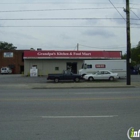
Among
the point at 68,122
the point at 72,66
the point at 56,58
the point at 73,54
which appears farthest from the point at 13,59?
the point at 68,122

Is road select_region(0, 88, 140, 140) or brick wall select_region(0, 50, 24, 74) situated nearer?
road select_region(0, 88, 140, 140)

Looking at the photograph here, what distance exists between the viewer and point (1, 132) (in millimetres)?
6500

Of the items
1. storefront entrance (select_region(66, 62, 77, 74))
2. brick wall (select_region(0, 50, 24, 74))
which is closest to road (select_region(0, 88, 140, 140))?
storefront entrance (select_region(66, 62, 77, 74))

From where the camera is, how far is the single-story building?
45.6 m

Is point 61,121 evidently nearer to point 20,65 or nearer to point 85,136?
point 85,136

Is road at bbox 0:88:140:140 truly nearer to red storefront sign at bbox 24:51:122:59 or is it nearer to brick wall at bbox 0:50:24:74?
red storefront sign at bbox 24:51:122:59

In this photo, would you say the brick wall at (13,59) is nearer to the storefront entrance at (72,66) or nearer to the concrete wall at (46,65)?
the concrete wall at (46,65)

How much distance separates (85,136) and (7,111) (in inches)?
174

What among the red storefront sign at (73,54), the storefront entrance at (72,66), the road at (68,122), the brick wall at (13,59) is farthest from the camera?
the brick wall at (13,59)

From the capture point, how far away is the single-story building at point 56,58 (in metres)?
45.6

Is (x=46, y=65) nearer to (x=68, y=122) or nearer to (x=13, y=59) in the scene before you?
(x=13, y=59)

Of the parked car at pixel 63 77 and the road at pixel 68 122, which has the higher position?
the parked car at pixel 63 77

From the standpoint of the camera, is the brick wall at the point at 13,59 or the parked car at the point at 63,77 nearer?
the parked car at the point at 63,77

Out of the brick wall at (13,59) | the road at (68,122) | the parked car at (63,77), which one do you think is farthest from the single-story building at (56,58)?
the road at (68,122)
